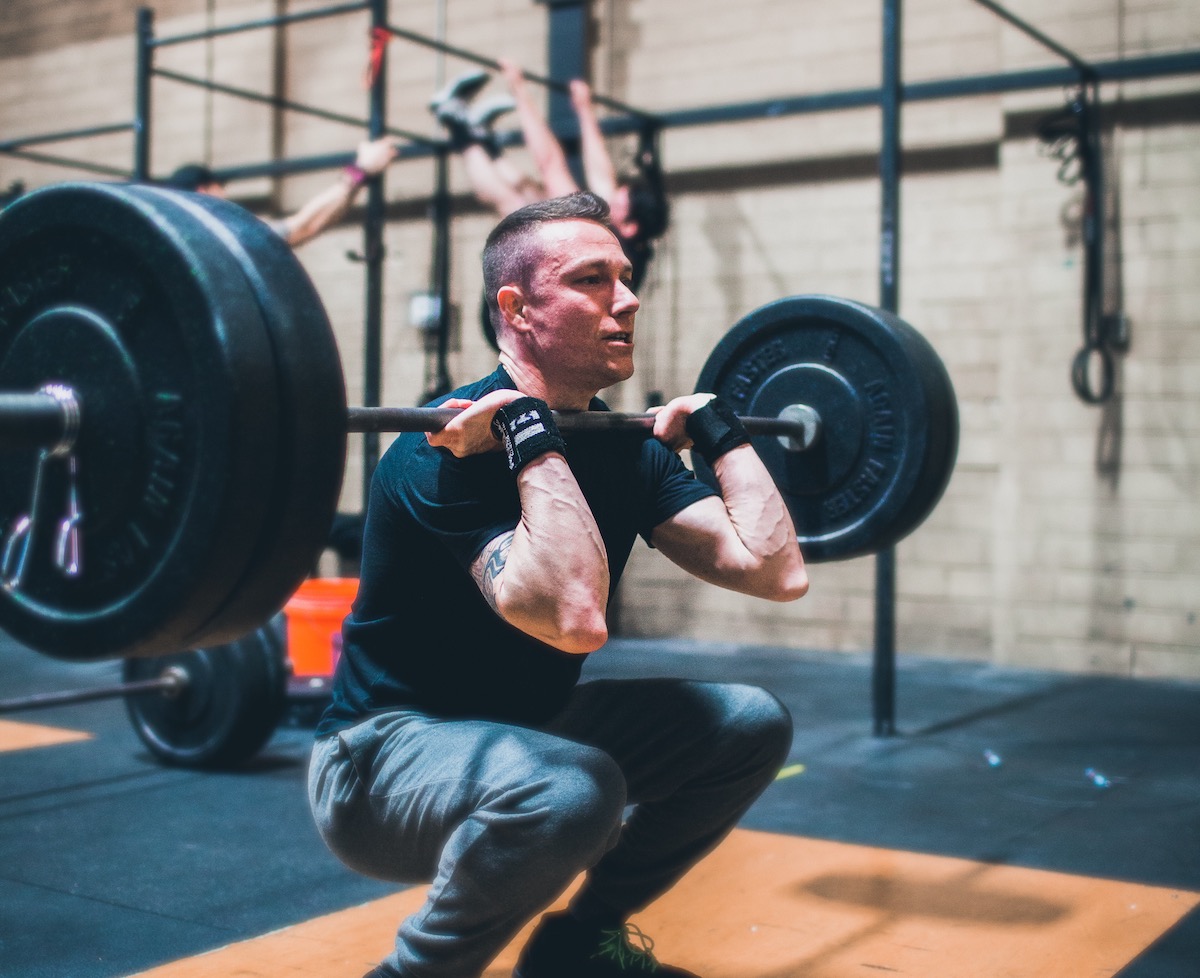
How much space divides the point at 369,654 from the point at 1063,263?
3.92 metres

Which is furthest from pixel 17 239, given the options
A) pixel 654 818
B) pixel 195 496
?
pixel 654 818

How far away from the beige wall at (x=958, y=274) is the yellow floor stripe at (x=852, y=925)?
105 inches

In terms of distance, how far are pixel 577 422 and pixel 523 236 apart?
249 millimetres

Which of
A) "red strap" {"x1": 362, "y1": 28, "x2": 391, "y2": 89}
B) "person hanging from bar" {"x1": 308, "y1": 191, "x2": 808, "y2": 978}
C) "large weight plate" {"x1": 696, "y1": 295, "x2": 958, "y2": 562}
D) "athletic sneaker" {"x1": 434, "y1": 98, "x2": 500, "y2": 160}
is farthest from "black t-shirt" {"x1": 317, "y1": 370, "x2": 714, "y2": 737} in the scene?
"athletic sneaker" {"x1": 434, "y1": 98, "x2": 500, "y2": 160}

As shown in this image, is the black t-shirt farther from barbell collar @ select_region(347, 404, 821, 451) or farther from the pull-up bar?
the pull-up bar

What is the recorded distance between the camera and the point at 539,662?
171 cm

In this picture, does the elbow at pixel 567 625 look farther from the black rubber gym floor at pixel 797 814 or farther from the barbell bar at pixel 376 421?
the black rubber gym floor at pixel 797 814

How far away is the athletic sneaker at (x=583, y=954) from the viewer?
5.80ft

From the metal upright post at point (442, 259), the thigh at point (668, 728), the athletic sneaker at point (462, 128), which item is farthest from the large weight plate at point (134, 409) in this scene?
the metal upright post at point (442, 259)

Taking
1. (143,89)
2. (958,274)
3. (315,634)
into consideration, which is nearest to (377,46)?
(143,89)

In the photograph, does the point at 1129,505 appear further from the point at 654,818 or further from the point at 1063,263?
the point at 654,818

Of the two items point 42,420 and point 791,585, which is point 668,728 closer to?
A: point 791,585

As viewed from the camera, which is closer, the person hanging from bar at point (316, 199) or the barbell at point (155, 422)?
the barbell at point (155, 422)

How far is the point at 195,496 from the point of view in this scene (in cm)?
125
